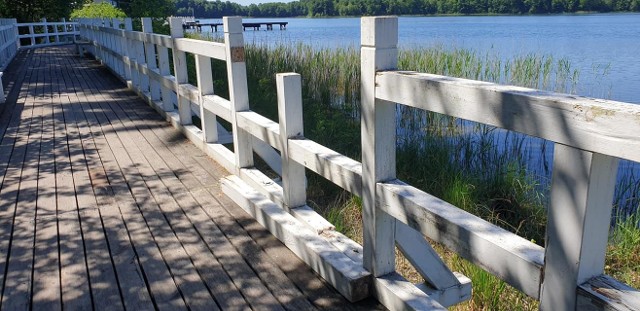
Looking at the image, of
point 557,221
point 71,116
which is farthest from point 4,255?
point 71,116

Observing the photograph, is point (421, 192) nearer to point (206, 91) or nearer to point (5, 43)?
point (206, 91)

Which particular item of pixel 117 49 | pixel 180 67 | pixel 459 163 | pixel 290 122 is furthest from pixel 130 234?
pixel 117 49

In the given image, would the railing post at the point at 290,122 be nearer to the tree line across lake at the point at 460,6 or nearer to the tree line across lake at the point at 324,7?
the tree line across lake at the point at 324,7

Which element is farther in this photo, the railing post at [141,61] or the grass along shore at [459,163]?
the railing post at [141,61]

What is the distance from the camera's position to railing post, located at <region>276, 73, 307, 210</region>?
3.41 metres

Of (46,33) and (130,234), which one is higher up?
(46,33)

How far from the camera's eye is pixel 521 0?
6328 centimetres

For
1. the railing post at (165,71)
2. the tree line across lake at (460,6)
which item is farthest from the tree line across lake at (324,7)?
the railing post at (165,71)

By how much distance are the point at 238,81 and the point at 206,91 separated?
3.71ft

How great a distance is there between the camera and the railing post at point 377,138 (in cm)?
250

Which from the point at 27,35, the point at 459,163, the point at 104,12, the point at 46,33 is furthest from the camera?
the point at 46,33

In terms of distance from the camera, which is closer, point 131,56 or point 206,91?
point 206,91

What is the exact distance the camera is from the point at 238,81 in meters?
4.39

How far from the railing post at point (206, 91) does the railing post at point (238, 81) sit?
0.90 m
